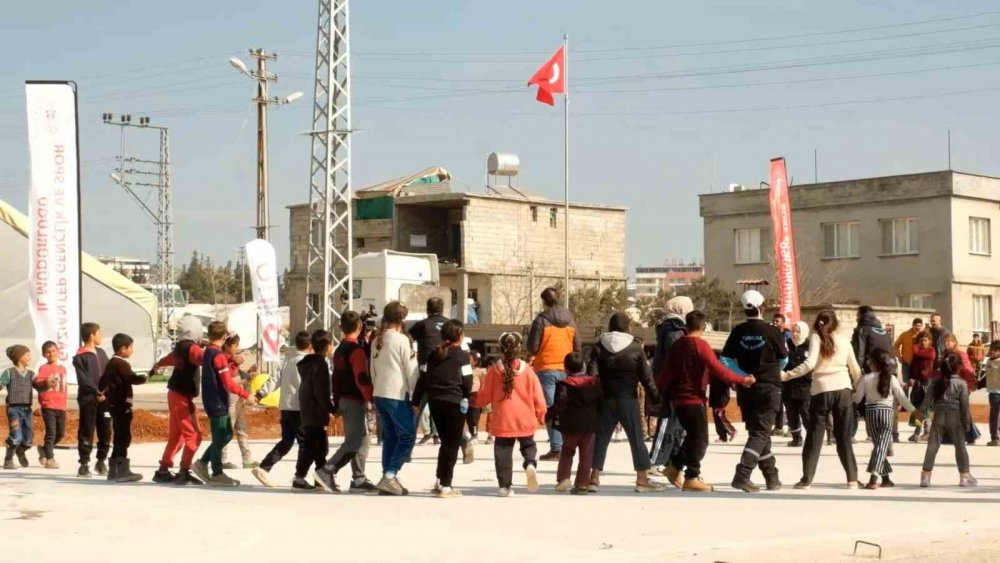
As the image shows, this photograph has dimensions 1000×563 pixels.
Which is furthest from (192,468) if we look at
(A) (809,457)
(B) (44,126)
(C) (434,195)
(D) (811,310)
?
(C) (434,195)

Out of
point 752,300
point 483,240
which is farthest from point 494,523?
point 483,240

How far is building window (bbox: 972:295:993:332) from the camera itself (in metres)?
57.3

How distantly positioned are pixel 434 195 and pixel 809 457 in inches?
2333

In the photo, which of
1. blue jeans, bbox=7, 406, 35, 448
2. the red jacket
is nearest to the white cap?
the red jacket

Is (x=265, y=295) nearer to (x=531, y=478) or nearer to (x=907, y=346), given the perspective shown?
(x=907, y=346)

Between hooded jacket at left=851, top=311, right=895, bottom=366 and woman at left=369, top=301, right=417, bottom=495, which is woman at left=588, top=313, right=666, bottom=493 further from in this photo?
hooded jacket at left=851, top=311, right=895, bottom=366

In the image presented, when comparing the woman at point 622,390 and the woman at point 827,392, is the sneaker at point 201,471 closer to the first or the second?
the woman at point 622,390

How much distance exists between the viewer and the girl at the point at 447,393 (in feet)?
43.4

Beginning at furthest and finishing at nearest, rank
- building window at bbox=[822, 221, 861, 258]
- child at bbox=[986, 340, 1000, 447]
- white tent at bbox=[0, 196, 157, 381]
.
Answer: building window at bbox=[822, 221, 861, 258]
white tent at bbox=[0, 196, 157, 381]
child at bbox=[986, 340, 1000, 447]

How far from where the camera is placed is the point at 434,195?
239 feet

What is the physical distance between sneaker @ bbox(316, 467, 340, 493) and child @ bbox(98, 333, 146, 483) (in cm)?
233

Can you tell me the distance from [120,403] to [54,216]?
843 centimetres

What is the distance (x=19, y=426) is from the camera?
56.9 ft

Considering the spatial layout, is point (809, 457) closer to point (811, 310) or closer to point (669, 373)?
point (669, 373)
